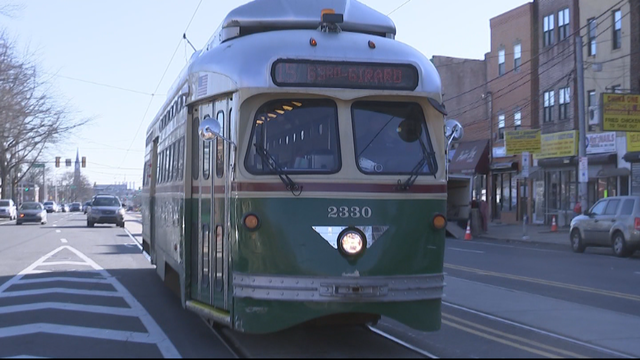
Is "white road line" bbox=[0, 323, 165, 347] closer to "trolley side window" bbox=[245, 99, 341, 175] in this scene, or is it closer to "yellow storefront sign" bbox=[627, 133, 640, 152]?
"trolley side window" bbox=[245, 99, 341, 175]

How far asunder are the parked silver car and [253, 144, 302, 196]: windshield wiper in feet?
53.9

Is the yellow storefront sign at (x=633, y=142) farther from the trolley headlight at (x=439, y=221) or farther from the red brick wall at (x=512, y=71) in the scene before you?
the trolley headlight at (x=439, y=221)

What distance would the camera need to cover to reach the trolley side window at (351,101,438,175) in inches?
303

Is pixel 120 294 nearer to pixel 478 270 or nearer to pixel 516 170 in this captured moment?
pixel 478 270

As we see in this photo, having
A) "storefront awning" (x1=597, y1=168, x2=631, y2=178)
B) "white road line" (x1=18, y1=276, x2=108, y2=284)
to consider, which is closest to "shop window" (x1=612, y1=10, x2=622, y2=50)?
"storefront awning" (x1=597, y1=168, x2=631, y2=178)

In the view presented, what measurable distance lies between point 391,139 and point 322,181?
0.89 m

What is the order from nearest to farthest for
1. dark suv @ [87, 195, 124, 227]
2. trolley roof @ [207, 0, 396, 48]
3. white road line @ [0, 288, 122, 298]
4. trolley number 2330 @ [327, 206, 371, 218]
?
trolley number 2330 @ [327, 206, 371, 218]
trolley roof @ [207, 0, 396, 48]
white road line @ [0, 288, 122, 298]
dark suv @ [87, 195, 124, 227]

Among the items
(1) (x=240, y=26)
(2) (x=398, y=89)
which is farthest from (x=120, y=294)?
(2) (x=398, y=89)

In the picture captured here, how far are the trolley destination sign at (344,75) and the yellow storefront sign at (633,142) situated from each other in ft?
83.9

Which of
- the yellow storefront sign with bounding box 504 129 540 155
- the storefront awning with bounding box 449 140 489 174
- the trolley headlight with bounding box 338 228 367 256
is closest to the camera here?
the trolley headlight with bounding box 338 228 367 256

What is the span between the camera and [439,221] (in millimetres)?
7770

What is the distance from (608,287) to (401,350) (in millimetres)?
7726

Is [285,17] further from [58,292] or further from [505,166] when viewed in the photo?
[505,166]

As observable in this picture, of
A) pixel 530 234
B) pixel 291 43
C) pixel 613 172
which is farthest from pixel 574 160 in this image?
pixel 291 43
